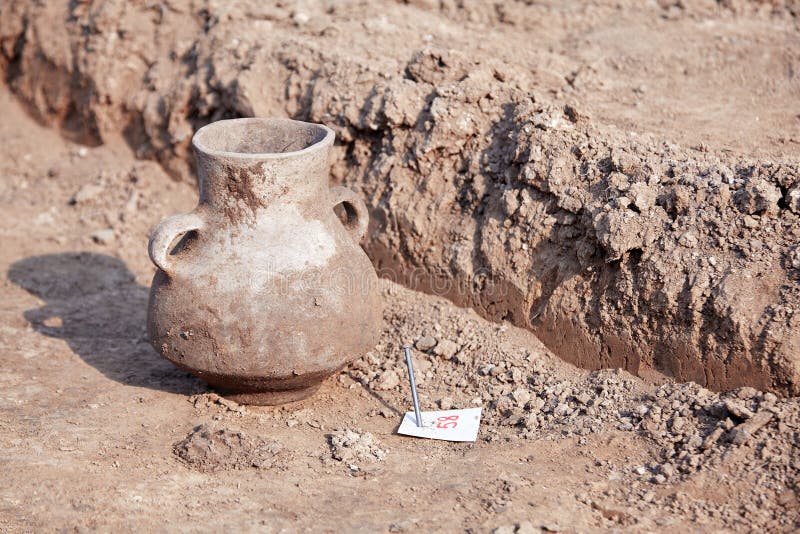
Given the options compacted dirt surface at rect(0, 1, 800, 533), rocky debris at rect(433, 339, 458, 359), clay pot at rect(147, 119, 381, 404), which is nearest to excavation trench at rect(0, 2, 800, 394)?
compacted dirt surface at rect(0, 1, 800, 533)

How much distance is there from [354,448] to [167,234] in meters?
1.39

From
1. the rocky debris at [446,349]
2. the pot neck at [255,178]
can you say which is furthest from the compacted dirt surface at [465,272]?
the pot neck at [255,178]

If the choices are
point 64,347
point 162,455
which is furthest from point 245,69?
point 162,455

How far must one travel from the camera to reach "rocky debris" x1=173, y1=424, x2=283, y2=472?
421 cm

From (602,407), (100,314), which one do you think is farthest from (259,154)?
(100,314)

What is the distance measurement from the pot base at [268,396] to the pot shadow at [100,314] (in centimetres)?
27

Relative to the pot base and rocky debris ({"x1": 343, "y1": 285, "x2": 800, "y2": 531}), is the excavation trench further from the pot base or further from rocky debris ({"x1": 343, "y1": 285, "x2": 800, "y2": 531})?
the pot base

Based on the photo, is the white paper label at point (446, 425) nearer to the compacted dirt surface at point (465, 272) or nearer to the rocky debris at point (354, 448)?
the compacted dirt surface at point (465, 272)

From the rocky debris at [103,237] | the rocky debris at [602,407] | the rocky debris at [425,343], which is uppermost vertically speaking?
the rocky debris at [602,407]

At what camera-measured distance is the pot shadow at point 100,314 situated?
202 inches

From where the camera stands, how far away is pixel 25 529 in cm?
369

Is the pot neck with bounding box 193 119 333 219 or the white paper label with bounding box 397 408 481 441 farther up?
the pot neck with bounding box 193 119 333 219

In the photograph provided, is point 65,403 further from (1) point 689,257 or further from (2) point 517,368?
(1) point 689,257

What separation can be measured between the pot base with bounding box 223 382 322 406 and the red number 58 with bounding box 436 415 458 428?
0.69 metres
